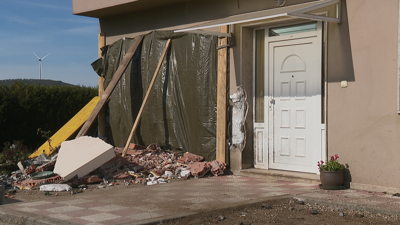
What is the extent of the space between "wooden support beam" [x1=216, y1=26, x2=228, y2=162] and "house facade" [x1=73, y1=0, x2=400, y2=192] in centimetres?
12

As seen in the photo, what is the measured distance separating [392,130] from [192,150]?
419 centimetres

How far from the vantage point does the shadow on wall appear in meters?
6.84

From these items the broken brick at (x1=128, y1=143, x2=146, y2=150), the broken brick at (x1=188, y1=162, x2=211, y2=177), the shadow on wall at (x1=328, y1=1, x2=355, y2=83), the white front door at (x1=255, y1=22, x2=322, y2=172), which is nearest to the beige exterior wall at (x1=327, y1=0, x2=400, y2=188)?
the shadow on wall at (x1=328, y1=1, x2=355, y2=83)

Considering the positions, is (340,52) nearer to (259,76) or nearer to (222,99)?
(259,76)

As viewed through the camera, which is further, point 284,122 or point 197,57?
point 197,57

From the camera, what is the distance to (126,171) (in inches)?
324

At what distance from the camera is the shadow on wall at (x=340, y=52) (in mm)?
6836

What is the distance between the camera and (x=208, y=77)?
8.96 meters

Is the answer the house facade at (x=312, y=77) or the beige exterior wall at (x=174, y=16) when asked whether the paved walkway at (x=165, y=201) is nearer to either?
the house facade at (x=312, y=77)

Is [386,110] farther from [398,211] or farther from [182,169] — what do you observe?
[182,169]

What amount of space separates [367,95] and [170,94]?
4.46 meters

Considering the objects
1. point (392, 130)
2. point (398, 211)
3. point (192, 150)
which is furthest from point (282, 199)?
point (192, 150)

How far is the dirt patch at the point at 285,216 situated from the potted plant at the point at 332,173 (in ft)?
3.26

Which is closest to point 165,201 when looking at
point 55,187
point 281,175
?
point 55,187
